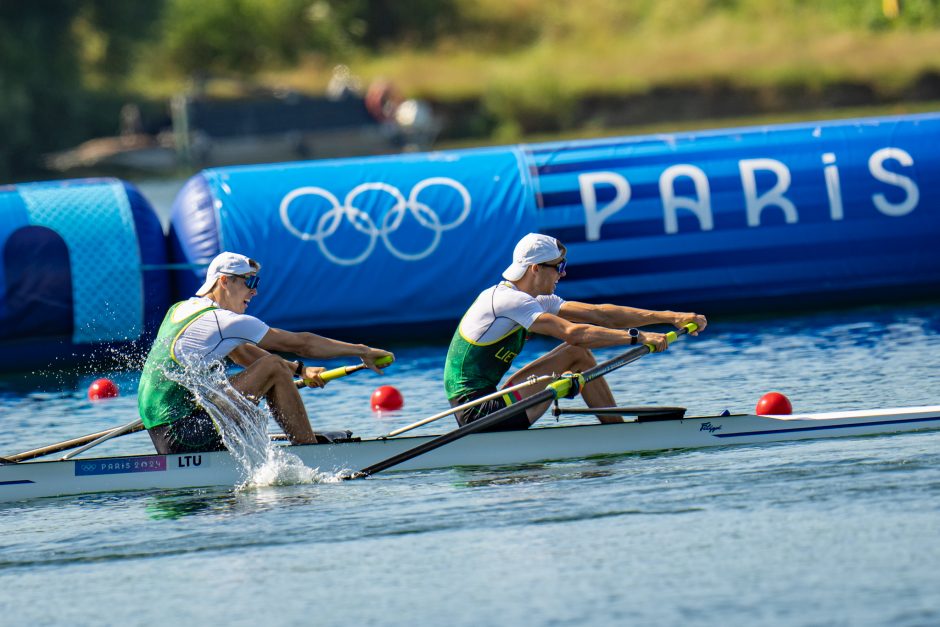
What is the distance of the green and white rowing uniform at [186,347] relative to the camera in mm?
10250

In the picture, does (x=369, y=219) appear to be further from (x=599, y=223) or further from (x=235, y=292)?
(x=235, y=292)

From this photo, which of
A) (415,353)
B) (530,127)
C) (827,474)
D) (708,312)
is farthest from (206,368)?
(530,127)

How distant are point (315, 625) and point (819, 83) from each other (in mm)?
42898

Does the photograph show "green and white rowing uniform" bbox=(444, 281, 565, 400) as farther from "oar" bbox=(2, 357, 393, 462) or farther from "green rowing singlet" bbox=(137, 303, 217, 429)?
"green rowing singlet" bbox=(137, 303, 217, 429)

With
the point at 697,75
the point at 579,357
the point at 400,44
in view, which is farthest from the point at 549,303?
the point at 400,44

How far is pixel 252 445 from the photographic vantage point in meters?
10.4

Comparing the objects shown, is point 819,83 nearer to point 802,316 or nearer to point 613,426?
point 802,316

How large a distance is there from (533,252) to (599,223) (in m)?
5.74

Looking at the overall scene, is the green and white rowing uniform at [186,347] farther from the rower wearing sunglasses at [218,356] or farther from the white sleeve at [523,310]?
the white sleeve at [523,310]

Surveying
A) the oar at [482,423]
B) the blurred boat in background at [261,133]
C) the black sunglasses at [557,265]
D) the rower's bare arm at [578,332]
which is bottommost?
the oar at [482,423]

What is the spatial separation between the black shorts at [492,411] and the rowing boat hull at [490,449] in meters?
0.10

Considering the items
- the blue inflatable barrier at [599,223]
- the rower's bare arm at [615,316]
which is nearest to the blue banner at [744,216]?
the blue inflatable barrier at [599,223]

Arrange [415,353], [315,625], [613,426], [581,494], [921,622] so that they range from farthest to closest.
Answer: [415,353] < [613,426] < [581,494] < [315,625] < [921,622]

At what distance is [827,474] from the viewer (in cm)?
972
